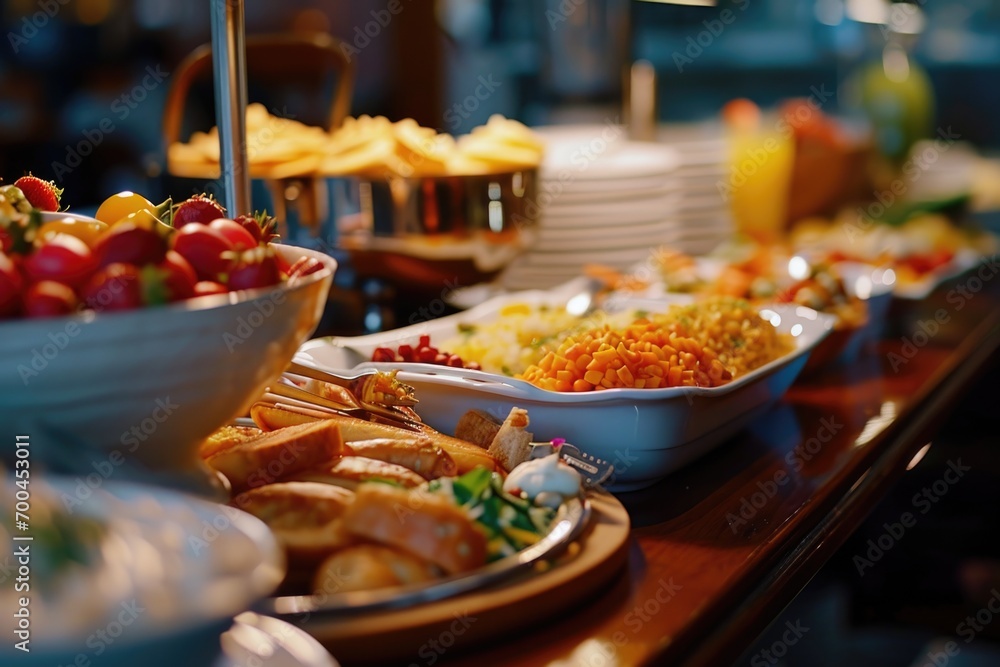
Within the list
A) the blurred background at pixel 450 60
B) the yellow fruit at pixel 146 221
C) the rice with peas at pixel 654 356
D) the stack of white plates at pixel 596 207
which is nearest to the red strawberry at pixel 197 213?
the yellow fruit at pixel 146 221

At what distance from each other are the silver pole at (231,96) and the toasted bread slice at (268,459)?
34cm

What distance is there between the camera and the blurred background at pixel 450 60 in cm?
363

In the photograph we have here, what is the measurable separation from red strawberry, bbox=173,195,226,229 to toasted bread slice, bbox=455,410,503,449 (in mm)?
271

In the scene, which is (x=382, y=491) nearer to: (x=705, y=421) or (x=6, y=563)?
(x=6, y=563)

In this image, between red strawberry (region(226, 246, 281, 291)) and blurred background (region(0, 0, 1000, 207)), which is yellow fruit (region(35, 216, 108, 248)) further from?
blurred background (region(0, 0, 1000, 207))

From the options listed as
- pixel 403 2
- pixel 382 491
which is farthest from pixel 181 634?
pixel 403 2

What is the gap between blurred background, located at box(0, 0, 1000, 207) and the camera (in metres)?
3.63

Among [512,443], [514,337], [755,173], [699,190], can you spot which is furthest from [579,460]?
[755,173]

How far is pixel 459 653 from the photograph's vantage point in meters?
0.65

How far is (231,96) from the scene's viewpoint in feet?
3.34

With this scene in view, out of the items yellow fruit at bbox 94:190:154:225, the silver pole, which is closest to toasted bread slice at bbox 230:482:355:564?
yellow fruit at bbox 94:190:154:225

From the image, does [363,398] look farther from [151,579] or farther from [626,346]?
[151,579]

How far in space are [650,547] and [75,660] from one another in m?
0.46

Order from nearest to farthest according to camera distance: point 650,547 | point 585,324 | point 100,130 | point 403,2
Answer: point 650,547 → point 585,324 → point 100,130 → point 403,2
